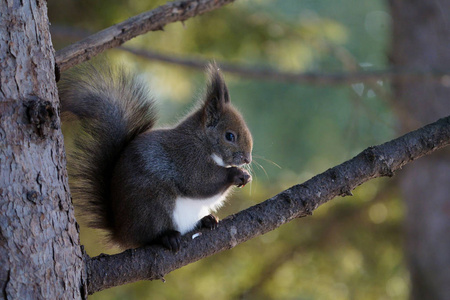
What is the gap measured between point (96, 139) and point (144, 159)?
0.22 meters

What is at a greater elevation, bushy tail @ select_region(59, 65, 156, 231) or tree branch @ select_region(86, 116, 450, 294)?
bushy tail @ select_region(59, 65, 156, 231)

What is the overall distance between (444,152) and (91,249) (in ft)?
8.26

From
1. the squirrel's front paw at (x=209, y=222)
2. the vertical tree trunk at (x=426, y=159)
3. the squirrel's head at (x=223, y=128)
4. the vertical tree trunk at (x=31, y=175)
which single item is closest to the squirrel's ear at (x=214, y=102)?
the squirrel's head at (x=223, y=128)

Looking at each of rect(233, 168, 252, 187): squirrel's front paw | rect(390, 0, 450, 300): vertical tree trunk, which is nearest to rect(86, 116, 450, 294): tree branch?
rect(233, 168, 252, 187): squirrel's front paw

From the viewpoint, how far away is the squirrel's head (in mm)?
2025

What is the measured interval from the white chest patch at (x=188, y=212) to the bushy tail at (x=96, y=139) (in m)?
0.25

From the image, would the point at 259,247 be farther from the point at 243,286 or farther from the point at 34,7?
the point at 34,7

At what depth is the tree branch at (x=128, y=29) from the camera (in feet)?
5.84

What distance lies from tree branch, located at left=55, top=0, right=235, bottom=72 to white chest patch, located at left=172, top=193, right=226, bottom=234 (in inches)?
22.8

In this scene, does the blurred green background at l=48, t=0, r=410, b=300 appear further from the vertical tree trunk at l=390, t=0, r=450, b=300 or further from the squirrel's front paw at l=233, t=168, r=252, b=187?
the squirrel's front paw at l=233, t=168, r=252, b=187

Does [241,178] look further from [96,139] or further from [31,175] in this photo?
[31,175]

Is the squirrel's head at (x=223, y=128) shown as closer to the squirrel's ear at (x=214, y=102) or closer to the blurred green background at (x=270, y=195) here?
the squirrel's ear at (x=214, y=102)

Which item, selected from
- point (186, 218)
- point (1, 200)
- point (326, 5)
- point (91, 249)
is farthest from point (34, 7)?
point (326, 5)

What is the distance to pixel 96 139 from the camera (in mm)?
1894
